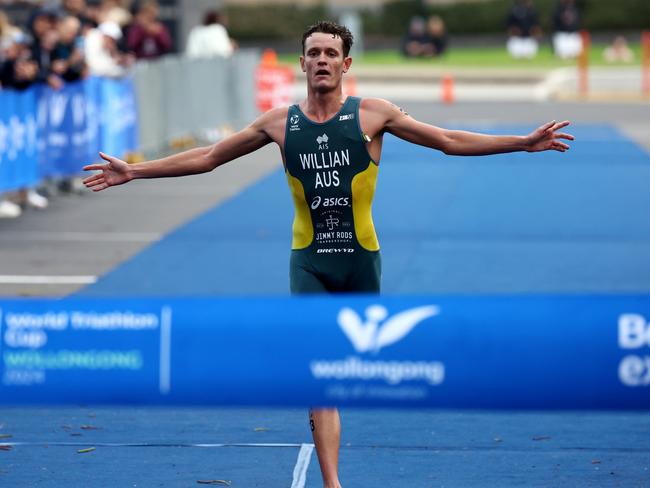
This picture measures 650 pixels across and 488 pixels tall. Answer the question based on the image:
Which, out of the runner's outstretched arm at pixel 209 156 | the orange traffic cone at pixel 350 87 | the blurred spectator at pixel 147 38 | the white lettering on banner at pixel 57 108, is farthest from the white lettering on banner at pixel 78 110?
the orange traffic cone at pixel 350 87

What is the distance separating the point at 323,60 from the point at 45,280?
23.0 ft

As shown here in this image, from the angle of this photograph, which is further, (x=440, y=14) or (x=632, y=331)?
(x=440, y=14)

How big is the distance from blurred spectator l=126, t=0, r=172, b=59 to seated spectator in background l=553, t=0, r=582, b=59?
2696 centimetres

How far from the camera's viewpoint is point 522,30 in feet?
167

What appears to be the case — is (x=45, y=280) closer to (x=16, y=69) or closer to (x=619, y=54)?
(x=16, y=69)

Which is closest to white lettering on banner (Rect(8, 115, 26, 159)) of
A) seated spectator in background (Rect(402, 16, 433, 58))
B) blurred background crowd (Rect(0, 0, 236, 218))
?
blurred background crowd (Rect(0, 0, 236, 218))

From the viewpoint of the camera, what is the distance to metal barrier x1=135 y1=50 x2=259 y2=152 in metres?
22.7

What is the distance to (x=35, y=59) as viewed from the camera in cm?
1770

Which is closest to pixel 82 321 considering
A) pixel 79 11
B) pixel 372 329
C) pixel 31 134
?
pixel 372 329

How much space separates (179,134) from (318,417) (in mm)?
18531

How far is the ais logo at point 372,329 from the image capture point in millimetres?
4688

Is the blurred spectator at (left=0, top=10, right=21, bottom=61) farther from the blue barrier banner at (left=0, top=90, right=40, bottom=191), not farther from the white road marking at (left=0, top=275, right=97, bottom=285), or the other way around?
the white road marking at (left=0, top=275, right=97, bottom=285)

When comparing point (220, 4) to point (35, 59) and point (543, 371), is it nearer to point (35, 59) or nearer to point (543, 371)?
point (35, 59)

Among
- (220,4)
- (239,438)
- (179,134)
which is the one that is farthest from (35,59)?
(220,4)
